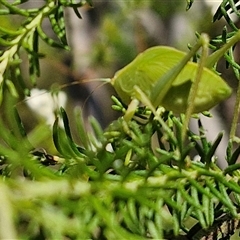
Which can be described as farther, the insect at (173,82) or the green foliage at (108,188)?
the insect at (173,82)

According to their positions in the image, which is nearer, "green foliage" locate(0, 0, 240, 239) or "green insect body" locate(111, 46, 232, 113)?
"green foliage" locate(0, 0, 240, 239)

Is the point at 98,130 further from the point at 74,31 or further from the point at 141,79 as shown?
the point at 74,31

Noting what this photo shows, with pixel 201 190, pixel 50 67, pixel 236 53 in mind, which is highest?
pixel 201 190

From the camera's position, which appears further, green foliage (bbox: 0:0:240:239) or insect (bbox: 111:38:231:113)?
insect (bbox: 111:38:231:113)

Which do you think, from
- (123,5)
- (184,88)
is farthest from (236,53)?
(184,88)

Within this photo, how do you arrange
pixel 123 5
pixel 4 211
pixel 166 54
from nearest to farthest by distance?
pixel 4 211, pixel 166 54, pixel 123 5

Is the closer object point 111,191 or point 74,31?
point 111,191

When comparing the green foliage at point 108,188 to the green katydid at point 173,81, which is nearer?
the green foliage at point 108,188

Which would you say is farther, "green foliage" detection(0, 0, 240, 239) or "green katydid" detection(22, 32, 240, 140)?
"green katydid" detection(22, 32, 240, 140)
